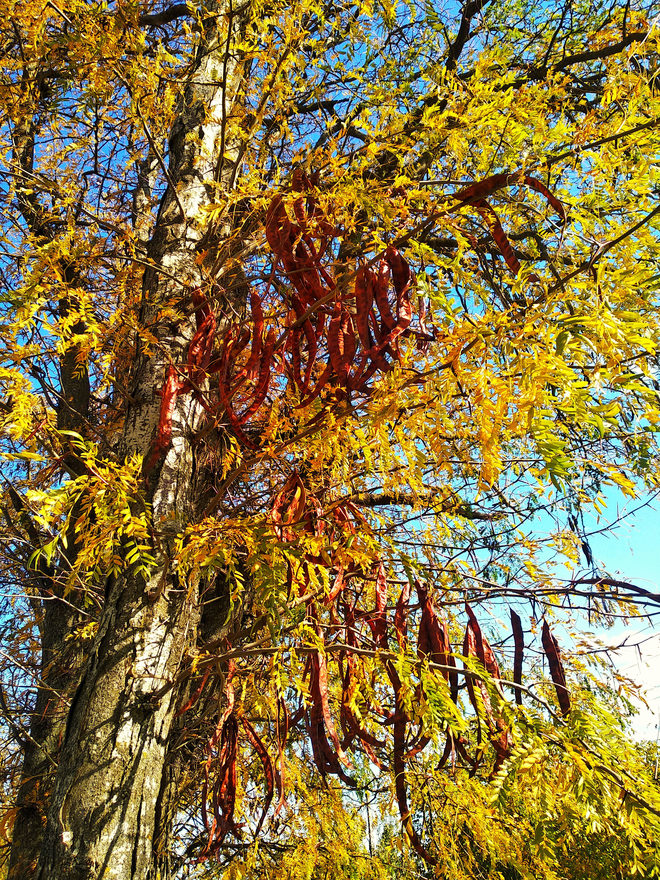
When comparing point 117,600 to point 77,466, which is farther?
point 77,466

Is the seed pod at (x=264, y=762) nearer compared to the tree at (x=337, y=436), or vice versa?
the tree at (x=337, y=436)

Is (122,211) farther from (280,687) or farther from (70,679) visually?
(280,687)

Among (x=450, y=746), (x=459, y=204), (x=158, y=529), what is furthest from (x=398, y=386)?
(x=450, y=746)

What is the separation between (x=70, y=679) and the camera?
411cm

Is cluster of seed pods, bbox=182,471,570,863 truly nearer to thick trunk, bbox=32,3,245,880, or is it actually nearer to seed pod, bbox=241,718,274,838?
seed pod, bbox=241,718,274,838

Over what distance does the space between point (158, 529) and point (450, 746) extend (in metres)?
1.39

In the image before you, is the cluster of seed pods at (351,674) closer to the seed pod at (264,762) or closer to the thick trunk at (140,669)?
the seed pod at (264,762)

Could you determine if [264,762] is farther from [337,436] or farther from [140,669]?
[337,436]

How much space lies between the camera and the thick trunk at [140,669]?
189 cm

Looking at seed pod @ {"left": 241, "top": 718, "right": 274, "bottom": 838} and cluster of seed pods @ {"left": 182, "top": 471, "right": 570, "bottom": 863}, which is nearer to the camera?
cluster of seed pods @ {"left": 182, "top": 471, "right": 570, "bottom": 863}

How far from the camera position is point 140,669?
2.16 meters

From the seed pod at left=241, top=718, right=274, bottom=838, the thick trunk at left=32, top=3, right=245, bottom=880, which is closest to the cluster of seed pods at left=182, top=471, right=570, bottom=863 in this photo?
the seed pod at left=241, top=718, right=274, bottom=838

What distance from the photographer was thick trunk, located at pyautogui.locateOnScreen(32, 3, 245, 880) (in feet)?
6.19

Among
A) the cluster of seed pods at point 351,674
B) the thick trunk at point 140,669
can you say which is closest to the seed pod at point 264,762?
the cluster of seed pods at point 351,674
